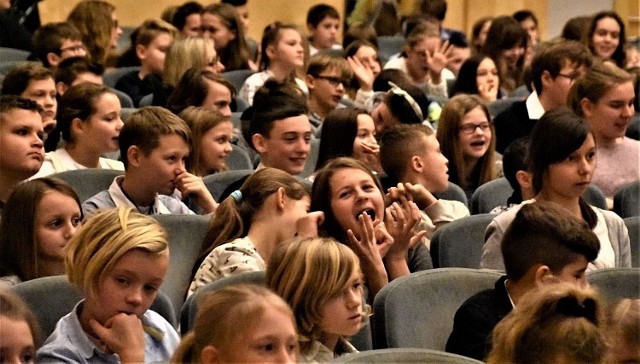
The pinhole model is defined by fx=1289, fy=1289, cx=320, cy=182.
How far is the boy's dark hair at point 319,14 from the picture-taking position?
10.4 metres

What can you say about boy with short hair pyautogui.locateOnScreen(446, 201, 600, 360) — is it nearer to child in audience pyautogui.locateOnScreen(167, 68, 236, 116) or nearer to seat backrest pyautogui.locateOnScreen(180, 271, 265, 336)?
seat backrest pyautogui.locateOnScreen(180, 271, 265, 336)

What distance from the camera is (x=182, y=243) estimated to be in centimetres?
429

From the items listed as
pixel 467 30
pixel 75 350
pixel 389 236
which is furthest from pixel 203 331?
pixel 467 30

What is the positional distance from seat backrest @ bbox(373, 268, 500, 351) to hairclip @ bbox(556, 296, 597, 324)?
83 centimetres

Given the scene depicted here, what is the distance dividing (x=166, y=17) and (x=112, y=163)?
4.28m

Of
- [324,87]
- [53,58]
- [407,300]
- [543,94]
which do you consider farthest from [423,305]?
[53,58]

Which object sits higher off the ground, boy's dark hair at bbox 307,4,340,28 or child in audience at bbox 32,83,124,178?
child in audience at bbox 32,83,124,178

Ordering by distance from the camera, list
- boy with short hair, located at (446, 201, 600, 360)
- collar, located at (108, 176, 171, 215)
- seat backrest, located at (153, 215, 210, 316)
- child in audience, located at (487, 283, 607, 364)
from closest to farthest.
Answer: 1. child in audience, located at (487, 283, 607, 364)
2. boy with short hair, located at (446, 201, 600, 360)
3. seat backrest, located at (153, 215, 210, 316)
4. collar, located at (108, 176, 171, 215)

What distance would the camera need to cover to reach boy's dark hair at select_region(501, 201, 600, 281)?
3539 mm

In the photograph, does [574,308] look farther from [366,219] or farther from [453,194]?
[453,194]

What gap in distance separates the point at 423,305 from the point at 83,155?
2018mm

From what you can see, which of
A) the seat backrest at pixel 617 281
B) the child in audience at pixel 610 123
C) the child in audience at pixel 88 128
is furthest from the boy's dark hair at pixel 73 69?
the seat backrest at pixel 617 281

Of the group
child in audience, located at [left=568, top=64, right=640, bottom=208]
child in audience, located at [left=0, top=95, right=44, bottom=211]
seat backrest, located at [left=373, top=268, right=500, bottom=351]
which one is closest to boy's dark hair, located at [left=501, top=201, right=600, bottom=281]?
seat backrest, located at [left=373, top=268, right=500, bottom=351]

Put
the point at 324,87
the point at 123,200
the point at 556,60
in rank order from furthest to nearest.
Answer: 1. the point at 324,87
2. the point at 556,60
3. the point at 123,200
